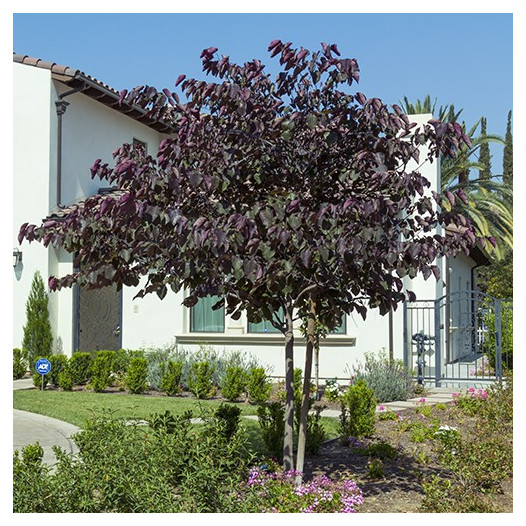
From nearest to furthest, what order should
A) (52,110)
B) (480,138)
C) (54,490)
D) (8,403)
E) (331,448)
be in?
(54,490)
(8,403)
(331,448)
(52,110)
(480,138)

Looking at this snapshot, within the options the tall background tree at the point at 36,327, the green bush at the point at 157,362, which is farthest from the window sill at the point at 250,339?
the tall background tree at the point at 36,327

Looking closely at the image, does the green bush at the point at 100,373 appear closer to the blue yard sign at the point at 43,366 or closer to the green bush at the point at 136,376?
the green bush at the point at 136,376

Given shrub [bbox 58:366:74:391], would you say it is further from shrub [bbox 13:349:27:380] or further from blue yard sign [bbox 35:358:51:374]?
shrub [bbox 13:349:27:380]

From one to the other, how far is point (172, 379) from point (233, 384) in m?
1.24

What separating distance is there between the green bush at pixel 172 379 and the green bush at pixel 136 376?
0.32 meters

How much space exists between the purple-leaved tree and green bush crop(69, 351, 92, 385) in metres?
7.96

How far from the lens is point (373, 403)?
8758 mm

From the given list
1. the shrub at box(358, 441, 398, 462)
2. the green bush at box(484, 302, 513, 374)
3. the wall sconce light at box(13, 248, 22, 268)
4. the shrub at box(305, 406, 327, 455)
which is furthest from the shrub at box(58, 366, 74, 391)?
the green bush at box(484, 302, 513, 374)

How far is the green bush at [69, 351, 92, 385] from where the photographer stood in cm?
1343

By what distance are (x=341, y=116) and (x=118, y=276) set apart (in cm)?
203

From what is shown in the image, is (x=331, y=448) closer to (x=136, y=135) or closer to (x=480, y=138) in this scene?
(x=136, y=135)

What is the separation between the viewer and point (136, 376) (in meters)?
12.8
